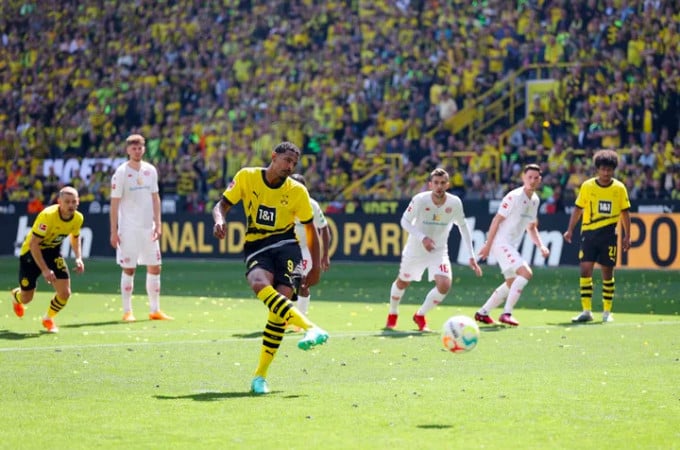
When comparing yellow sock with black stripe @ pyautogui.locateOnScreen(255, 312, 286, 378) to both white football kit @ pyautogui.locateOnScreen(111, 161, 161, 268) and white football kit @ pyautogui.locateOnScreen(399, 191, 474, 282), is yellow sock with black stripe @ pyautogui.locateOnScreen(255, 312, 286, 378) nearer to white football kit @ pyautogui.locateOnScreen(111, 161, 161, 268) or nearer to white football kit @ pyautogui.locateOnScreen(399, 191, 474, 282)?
white football kit @ pyautogui.locateOnScreen(399, 191, 474, 282)

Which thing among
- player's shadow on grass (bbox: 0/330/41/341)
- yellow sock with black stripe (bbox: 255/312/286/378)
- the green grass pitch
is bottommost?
player's shadow on grass (bbox: 0/330/41/341)

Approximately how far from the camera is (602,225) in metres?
18.5

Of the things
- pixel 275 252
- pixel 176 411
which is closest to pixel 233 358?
pixel 275 252

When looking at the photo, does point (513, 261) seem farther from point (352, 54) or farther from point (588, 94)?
point (352, 54)

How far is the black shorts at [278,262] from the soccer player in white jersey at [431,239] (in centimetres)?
553

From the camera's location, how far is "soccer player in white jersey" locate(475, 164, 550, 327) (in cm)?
1784

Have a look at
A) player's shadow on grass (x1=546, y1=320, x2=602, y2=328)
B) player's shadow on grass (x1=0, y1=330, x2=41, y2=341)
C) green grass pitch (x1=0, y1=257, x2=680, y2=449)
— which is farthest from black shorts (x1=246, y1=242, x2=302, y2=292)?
player's shadow on grass (x1=546, y1=320, x2=602, y2=328)

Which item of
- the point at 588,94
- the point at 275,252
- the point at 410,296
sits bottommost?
the point at 410,296

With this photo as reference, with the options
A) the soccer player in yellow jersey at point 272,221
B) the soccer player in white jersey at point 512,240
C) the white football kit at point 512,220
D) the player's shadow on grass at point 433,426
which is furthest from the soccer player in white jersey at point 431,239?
the player's shadow on grass at point 433,426

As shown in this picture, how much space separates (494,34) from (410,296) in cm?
1542

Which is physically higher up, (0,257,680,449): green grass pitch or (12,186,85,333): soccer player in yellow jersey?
(12,186,85,333): soccer player in yellow jersey

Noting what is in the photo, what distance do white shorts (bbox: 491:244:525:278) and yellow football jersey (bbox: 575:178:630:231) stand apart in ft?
3.68

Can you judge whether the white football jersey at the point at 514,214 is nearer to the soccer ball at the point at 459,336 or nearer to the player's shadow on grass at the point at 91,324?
the player's shadow on grass at the point at 91,324

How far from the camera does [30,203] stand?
3922 centimetres
